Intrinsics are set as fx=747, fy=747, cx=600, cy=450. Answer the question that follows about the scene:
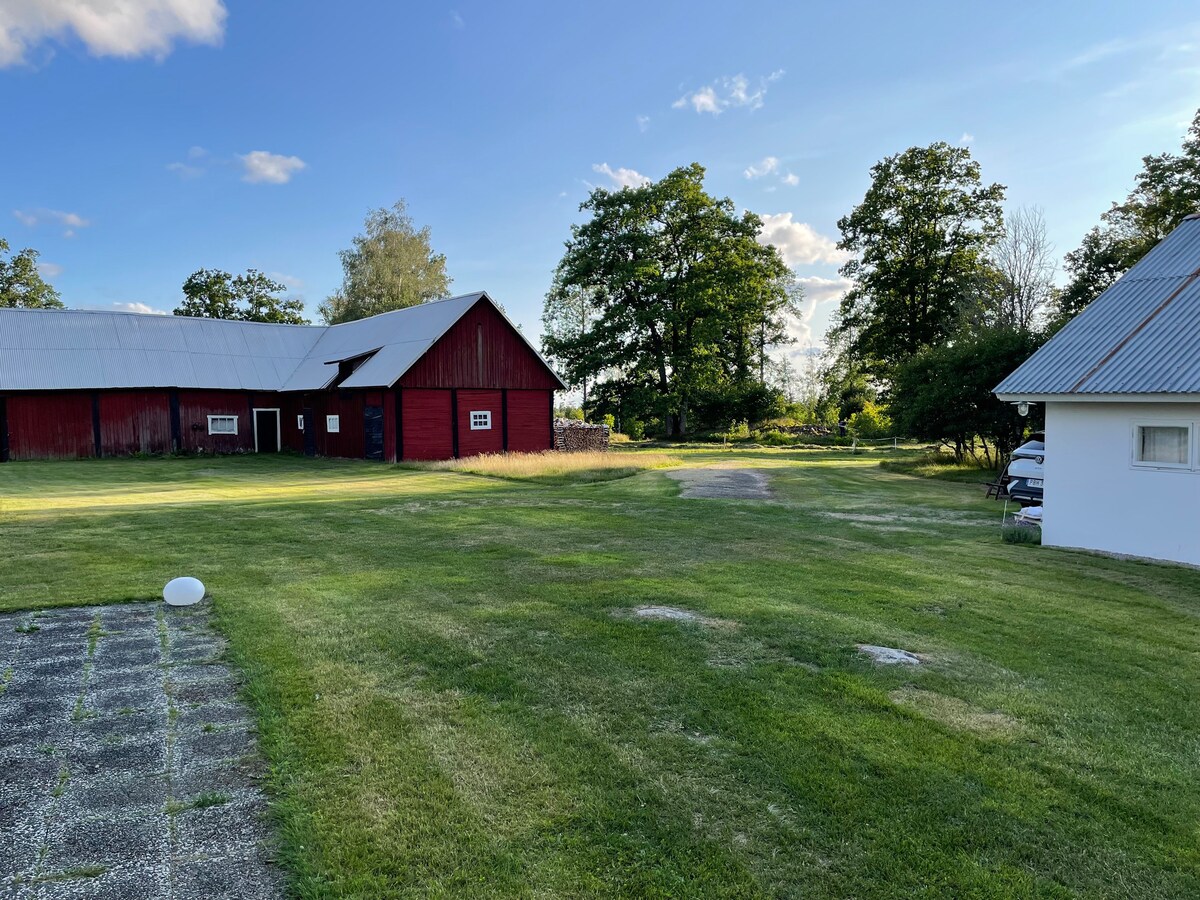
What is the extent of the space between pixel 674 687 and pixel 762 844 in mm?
1580

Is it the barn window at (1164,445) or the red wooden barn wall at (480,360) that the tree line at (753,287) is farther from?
→ the barn window at (1164,445)

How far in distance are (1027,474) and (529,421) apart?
1864 cm

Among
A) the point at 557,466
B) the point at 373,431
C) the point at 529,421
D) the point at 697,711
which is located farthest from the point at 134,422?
the point at 697,711

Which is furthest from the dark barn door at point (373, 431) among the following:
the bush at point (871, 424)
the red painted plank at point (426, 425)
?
the bush at point (871, 424)

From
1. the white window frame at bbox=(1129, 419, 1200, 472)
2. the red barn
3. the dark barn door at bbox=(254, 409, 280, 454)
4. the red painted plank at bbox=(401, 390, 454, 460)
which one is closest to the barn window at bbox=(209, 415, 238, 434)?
the red barn

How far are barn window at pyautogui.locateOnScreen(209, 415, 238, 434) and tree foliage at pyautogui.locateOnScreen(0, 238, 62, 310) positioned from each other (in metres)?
26.6

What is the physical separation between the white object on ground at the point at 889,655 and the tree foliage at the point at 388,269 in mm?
44571

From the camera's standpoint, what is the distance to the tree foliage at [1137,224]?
2702 centimetres

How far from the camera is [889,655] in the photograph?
5277mm

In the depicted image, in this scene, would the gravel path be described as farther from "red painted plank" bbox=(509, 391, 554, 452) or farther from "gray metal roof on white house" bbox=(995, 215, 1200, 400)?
"red painted plank" bbox=(509, 391, 554, 452)

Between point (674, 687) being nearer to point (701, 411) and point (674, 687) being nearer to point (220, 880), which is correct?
point (220, 880)

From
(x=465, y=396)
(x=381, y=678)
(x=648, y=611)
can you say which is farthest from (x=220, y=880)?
(x=465, y=396)

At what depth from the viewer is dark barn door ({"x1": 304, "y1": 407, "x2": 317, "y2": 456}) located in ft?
97.2

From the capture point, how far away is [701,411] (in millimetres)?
45531
